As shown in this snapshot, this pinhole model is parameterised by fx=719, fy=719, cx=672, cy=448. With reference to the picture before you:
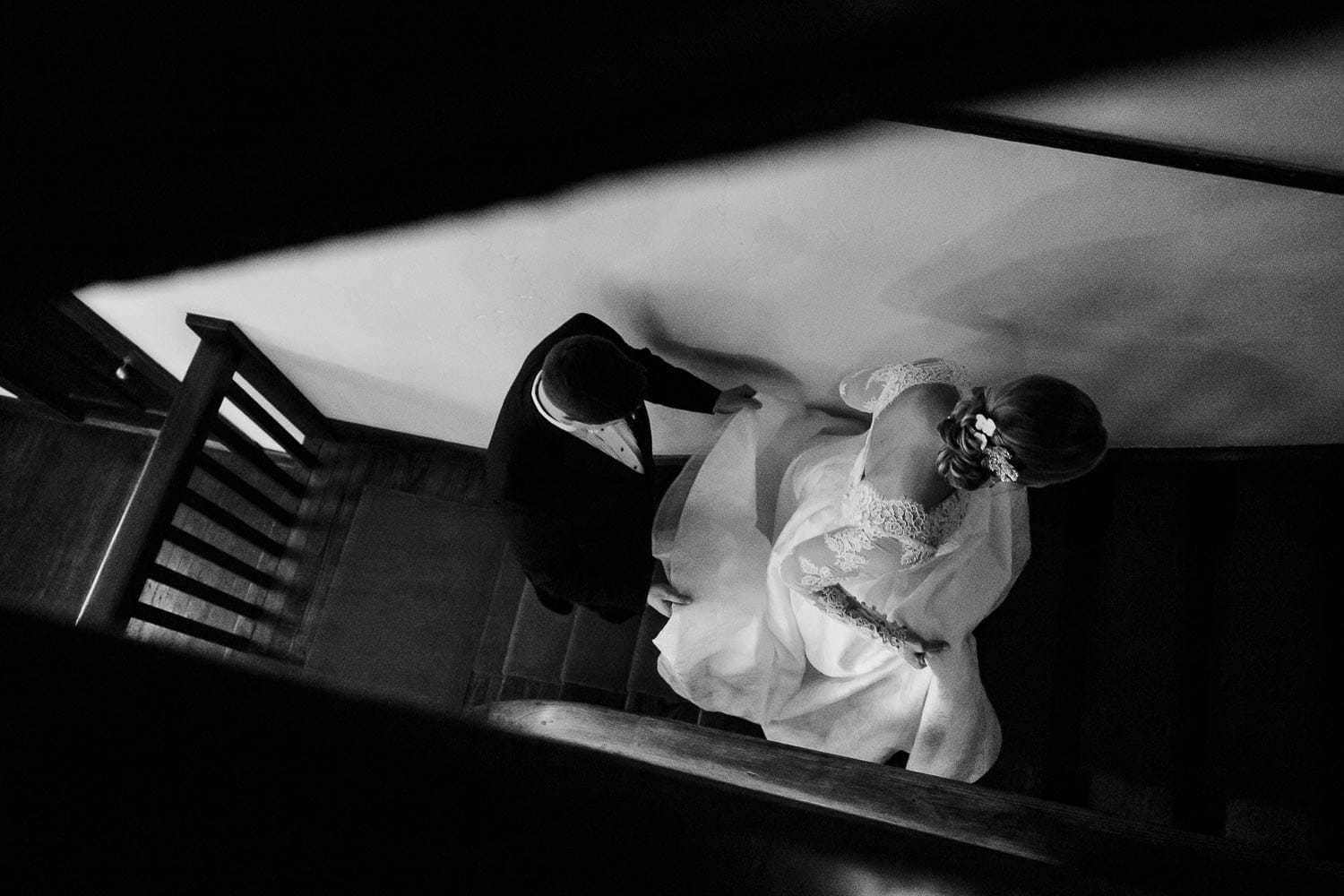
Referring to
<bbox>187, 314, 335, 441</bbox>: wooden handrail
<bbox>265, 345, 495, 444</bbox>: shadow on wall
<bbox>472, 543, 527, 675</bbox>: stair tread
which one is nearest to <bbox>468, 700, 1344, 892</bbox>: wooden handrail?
<bbox>472, 543, 527, 675</bbox>: stair tread

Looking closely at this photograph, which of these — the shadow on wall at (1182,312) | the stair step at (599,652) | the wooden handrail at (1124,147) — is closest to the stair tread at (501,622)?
the stair step at (599,652)

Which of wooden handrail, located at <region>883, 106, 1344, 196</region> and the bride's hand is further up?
wooden handrail, located at <region>883, 106, 1344, 196</region>

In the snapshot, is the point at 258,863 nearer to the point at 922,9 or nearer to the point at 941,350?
the point at 922,9

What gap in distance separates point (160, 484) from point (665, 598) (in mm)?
1983

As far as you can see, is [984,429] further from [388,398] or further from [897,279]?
[388,398]

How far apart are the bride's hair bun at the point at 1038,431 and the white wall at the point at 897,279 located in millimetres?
375

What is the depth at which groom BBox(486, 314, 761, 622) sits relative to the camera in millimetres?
1864

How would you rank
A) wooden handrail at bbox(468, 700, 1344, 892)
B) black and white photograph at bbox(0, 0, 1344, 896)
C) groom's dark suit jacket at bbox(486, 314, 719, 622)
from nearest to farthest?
1. black and white photograph at bbox(0, 0, 1344, 896)
2. wooden handrail at bbox(468, 700, 1344, 892)
3. groom's dark suit jacket at bbox(486, 314, 719, 622)

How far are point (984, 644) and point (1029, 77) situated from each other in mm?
1921

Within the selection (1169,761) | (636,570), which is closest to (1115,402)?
(1169,761)

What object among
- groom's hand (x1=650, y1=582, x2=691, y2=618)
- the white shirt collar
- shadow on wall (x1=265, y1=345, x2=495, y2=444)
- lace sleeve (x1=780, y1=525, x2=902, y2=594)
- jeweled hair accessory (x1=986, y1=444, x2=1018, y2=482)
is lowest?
groom's hand (x1=650, y1=582, x2=691, y2=618)

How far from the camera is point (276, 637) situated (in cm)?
357

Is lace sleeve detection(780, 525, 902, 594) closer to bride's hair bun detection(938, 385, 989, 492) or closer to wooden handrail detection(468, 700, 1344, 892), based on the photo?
bride's hair bun detection(938, 385, 989, 492)

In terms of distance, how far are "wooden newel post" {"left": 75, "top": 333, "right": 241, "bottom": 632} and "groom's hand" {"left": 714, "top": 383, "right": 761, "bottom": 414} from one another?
2033 millimetres
